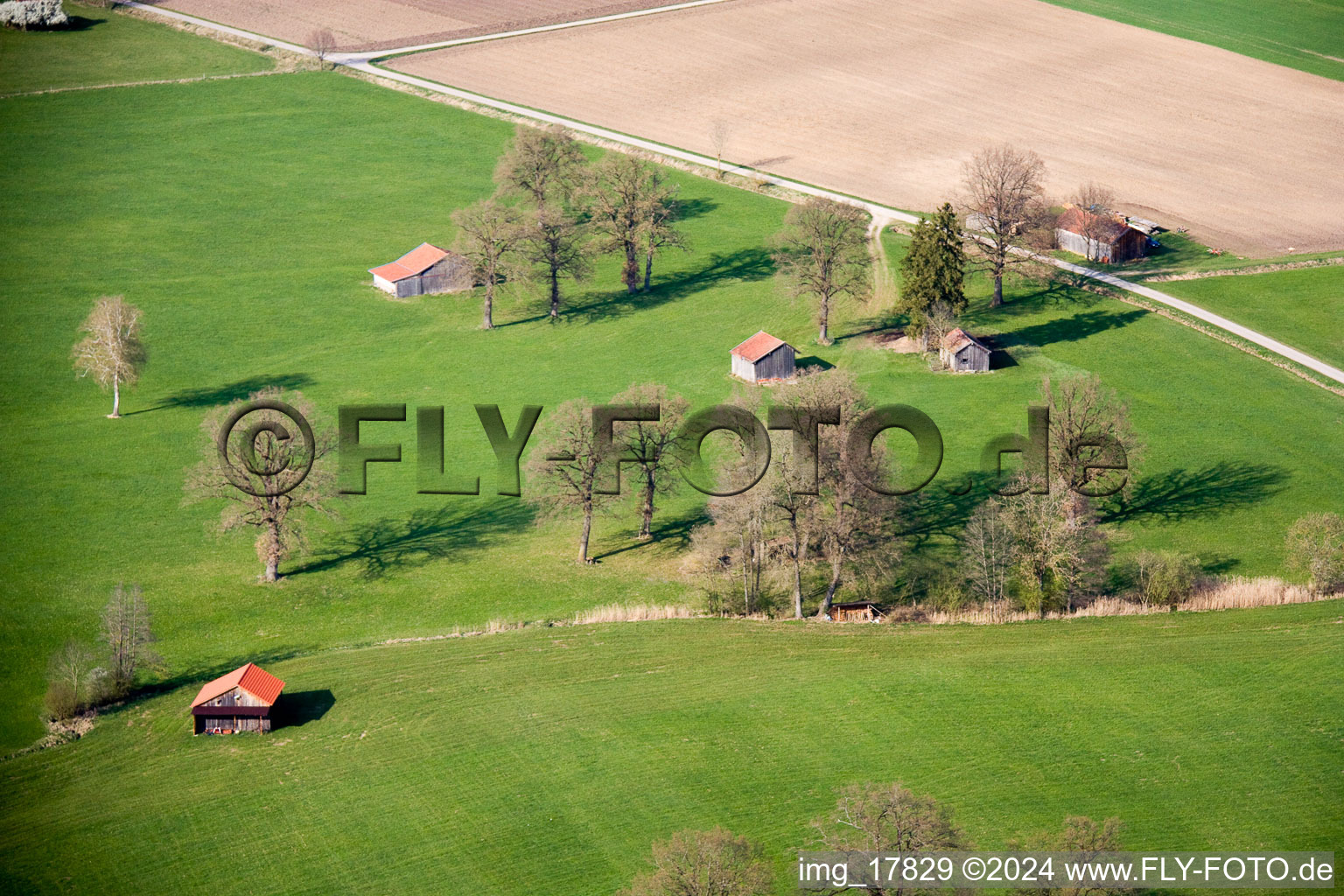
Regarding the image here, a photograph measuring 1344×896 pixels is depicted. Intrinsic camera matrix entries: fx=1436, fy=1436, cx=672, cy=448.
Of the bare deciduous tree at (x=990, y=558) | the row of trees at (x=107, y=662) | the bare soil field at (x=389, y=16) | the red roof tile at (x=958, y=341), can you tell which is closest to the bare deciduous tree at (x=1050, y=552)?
the bare deciduous tree at (x=990, y=558)

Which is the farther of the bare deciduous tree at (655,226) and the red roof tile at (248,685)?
the bare deciduous tree at (655,226)

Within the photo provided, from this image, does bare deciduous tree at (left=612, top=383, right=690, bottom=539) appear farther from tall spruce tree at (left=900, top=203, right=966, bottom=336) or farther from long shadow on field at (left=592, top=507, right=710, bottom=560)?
tall spruce tree at (left=900, top=203, right=966, bottom=336)

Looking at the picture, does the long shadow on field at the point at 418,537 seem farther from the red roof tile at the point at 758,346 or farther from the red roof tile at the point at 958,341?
the red roof tile at the point at 958,341

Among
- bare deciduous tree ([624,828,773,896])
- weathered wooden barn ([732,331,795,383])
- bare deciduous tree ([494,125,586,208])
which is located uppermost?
bare deciduous tree ([494,125,586,208])

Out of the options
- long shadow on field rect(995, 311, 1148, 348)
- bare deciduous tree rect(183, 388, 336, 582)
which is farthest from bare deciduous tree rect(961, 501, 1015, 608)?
bare deciduous tree rect(183, 388, 336, 582)

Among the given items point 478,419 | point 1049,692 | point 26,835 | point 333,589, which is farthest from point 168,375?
point 1049,692

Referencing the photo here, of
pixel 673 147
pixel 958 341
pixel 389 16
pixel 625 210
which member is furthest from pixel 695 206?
pixel 389 16
